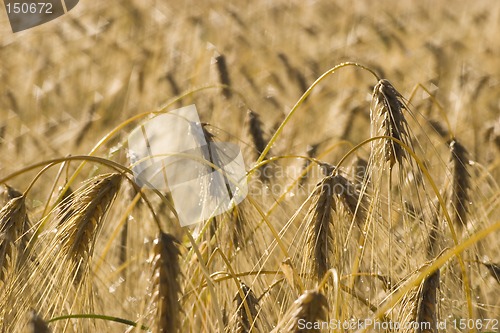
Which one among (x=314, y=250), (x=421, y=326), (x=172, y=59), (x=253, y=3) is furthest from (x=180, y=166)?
(x=253, y=3)

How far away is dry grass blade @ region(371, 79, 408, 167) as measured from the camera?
3.20ft

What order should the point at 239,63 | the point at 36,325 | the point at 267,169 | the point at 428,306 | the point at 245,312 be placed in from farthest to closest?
the point at 239,63, the point at 267,169, the point at 245,312, the point at 428,306, the point at 36,325

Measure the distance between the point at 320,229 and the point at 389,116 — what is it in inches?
6.9

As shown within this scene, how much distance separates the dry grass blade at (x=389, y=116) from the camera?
3.20 feet

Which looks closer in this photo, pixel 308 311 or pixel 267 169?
pixel 308 311

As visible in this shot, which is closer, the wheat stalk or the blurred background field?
the wheat stalk

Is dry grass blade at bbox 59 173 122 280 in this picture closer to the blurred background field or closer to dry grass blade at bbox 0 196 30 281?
dry grass blade at bbox 0 196 30 281

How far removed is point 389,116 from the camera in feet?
3.20

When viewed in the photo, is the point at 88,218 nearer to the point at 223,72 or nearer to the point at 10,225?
the point at 10,225

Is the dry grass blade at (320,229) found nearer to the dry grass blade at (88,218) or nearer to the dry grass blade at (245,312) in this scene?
the dry grass blade at (245,312)

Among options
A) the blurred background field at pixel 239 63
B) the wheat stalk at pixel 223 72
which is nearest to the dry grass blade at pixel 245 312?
the wheat stalk at pixel 223 72

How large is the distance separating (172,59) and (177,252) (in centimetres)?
222

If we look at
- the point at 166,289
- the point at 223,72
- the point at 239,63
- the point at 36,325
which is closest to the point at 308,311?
the point at 166,289

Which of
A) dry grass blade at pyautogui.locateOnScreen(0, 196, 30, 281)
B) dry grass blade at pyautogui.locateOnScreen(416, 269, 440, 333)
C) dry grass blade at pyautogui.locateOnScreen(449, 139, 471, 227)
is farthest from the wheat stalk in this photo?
dry grass blade at pyautogui.locateOnScreen(416, 269, 440, 333)
